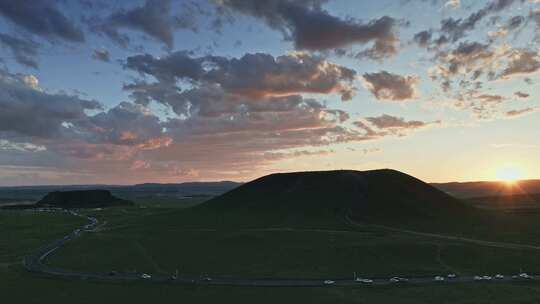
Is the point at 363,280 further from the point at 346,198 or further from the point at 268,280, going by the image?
the point at 346,198

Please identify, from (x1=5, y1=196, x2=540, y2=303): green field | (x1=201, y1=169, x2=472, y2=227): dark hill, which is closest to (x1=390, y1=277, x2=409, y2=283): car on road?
(x1=5, y1=196, x2=540, y2=303): green field

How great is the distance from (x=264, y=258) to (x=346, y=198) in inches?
3025

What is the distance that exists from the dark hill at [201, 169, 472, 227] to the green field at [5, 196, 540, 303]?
13952 mm

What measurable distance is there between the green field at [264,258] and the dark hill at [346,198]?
14.0 m

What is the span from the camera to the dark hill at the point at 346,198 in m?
151

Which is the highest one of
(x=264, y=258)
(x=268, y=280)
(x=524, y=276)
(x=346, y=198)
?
(x=346, y=198)

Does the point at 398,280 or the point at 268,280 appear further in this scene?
the point at 268,280

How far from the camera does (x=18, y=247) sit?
112188 millimetres

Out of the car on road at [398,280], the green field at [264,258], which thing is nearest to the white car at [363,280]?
the car on road at [398,280]

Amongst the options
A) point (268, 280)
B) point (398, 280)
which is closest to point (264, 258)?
point (268, 280)

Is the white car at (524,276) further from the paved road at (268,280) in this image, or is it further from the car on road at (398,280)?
the car on road at (398,280)

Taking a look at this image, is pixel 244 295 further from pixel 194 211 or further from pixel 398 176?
pixel 398 176

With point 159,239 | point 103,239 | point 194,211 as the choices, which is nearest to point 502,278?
point 159,239

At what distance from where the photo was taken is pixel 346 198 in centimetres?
16362
